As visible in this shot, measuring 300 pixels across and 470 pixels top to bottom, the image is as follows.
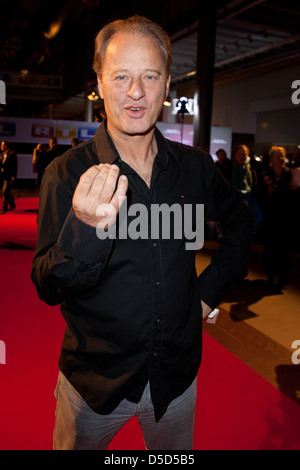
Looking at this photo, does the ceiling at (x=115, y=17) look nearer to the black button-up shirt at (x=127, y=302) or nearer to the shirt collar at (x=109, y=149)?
the shirt collar at (x=109, y=149)

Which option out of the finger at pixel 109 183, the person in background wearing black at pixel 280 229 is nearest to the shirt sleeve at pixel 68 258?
the finger at pixel 109 183

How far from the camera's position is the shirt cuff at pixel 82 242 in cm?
97

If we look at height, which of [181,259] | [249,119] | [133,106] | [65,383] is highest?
[249,119]

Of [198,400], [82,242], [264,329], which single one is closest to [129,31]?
[82,242]

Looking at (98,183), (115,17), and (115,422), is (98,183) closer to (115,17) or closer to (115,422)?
(115,422)

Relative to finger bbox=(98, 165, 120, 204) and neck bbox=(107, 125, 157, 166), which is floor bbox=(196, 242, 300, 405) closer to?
neck bbox=(107, 125, 157, 166)

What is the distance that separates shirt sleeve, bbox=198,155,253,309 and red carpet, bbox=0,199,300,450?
120 centimetres

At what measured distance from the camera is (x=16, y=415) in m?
2.36

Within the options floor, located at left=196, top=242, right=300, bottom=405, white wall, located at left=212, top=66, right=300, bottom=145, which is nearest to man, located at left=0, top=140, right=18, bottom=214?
floor, located at left=196, top=242, right=300, bottom=405

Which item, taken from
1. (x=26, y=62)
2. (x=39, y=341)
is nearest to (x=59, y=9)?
(x=26, y=62)

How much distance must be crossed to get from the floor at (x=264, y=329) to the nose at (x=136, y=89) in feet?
7.77
